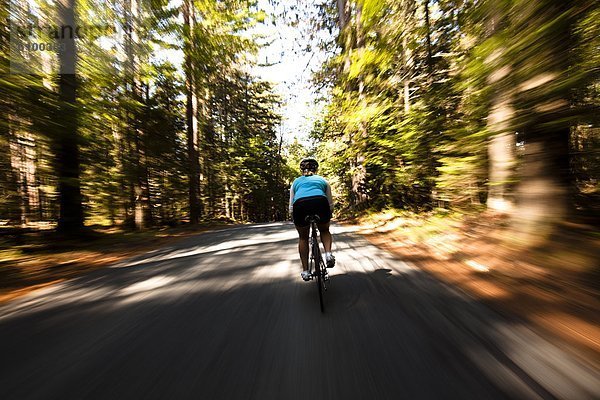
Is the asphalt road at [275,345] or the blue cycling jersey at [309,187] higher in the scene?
the blue cycling jersey at [309,187]

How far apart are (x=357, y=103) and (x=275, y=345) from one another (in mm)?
10052

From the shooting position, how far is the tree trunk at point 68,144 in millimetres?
6816

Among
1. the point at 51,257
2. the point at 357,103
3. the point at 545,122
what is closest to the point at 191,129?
the point at 357,103

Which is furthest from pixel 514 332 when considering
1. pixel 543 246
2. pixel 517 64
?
pixel 517 64

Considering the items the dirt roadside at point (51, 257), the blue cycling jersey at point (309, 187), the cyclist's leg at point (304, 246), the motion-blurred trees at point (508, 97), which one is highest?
the motion-blurred trees at point (508, 97)

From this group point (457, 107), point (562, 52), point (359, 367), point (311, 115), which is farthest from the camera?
point (311, 115)

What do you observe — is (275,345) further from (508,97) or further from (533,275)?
(508,97)

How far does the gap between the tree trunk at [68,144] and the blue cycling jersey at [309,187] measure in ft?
18.4

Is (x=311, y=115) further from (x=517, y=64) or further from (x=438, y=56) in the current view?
(x=517, y=64)

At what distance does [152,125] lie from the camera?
1154cm

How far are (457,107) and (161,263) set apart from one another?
28.2ft

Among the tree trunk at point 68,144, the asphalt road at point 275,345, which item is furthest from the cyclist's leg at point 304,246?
the tree trunk at point 68,144

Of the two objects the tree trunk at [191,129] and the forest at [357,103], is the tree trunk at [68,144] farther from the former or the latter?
the tree trunk at [191,129]

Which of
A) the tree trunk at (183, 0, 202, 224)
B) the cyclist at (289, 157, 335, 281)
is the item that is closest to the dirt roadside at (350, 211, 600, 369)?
the cyclist at (289, 157, 335, 281)
